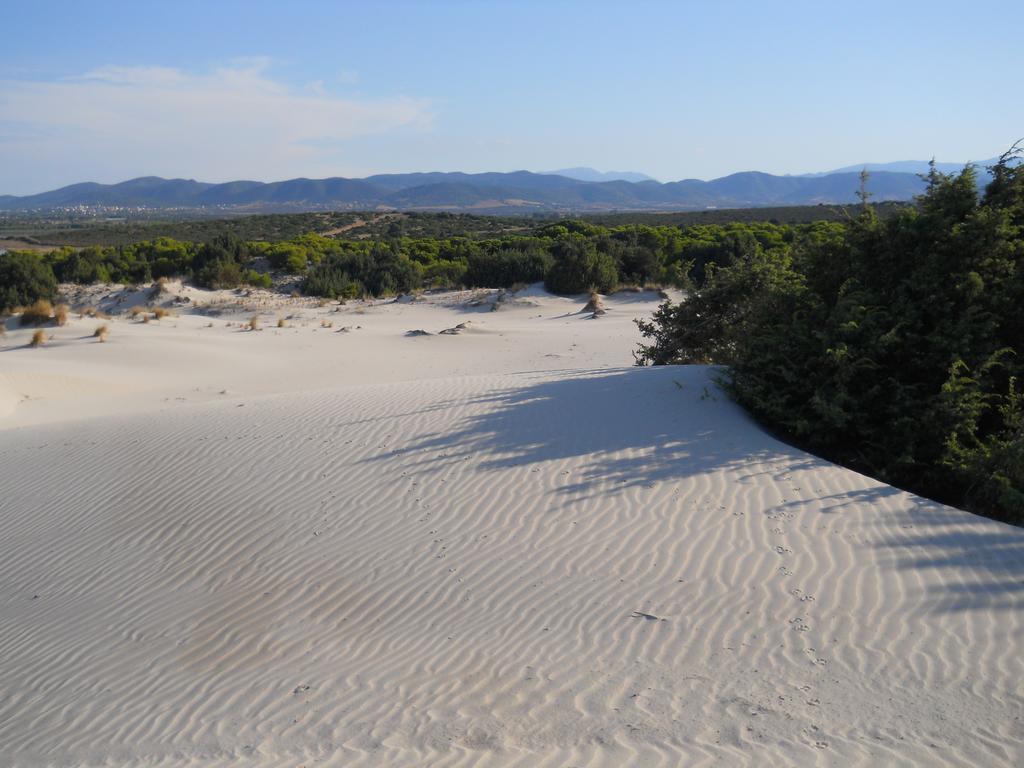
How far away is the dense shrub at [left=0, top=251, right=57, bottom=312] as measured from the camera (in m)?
23.6

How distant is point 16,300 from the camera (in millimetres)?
23625

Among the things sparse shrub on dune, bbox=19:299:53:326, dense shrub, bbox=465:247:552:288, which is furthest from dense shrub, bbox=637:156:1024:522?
sparse shrub on dune, bbox=19:299:53:326

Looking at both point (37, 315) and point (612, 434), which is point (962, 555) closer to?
point (612, 434)

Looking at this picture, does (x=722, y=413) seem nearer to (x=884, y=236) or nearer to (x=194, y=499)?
(x=884, y=236)

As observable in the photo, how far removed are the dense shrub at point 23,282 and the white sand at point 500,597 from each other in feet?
55.5

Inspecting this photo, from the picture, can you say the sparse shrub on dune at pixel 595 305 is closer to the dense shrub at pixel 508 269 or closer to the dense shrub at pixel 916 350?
the dense shrub at pixel 508 269

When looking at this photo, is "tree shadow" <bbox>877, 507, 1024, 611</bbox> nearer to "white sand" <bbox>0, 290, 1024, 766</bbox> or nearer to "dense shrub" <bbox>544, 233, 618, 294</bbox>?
"white sand" <bbox>0, 290, 1024, 766</bbox>

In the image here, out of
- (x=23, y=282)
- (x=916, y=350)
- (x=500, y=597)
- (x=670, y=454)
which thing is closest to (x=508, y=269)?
(x=23, y=282)

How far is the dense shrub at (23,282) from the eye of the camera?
77.5 feet

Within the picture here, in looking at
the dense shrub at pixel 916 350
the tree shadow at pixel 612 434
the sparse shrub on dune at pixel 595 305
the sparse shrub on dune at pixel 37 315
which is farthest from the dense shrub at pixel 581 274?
the dense shrub at pixel 916 350

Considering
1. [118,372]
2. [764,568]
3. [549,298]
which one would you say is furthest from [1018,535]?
[549,298]

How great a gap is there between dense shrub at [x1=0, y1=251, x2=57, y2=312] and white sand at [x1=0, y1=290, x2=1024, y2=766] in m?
16.9

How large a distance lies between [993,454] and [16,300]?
25.6 metres

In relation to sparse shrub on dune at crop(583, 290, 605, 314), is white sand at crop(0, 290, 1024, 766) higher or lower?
higher
